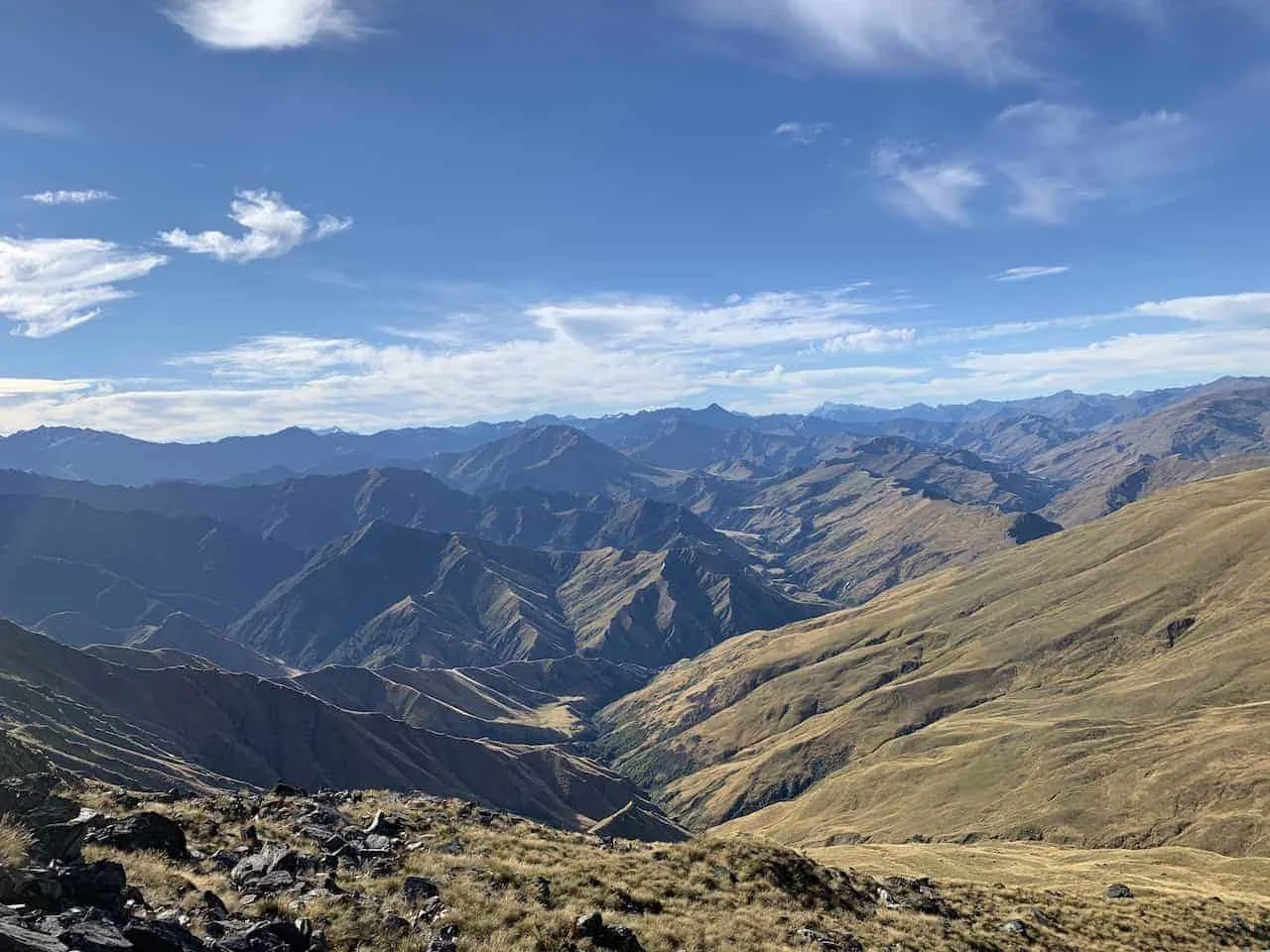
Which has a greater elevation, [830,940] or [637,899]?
[637,899]

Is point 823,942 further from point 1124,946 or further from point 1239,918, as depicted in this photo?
point 1239,918

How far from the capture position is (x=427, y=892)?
23.0 m

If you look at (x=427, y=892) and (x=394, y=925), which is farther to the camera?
(x=427, y=892)

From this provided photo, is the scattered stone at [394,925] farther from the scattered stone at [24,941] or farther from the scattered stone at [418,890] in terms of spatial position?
the scattered stone at [24,941]

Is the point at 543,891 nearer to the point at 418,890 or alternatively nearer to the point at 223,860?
the point at 418,890

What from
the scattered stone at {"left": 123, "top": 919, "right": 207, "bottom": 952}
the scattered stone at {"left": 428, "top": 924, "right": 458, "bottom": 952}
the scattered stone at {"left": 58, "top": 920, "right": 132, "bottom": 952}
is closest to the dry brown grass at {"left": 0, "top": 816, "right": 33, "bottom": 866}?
the scattered stone at {"left": 58, "top": 920, "right": 132, "bottom": 952}

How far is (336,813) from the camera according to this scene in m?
35.4

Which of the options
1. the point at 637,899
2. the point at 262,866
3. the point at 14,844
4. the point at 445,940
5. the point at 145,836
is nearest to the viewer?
the point at 14,844

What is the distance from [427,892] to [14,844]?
10865mm

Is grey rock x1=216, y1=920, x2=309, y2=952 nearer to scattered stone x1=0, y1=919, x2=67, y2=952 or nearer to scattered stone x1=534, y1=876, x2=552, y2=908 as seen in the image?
scattered stone x1=0, y1=919, x2=67, y2=952

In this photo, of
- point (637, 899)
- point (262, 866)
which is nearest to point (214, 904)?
point (262, 866)

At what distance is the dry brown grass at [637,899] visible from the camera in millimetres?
20734

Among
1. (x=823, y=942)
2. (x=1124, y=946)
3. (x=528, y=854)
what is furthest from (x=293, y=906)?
(x=1124, y=946)

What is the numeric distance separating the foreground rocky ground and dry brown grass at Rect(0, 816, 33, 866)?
0.23 feet
